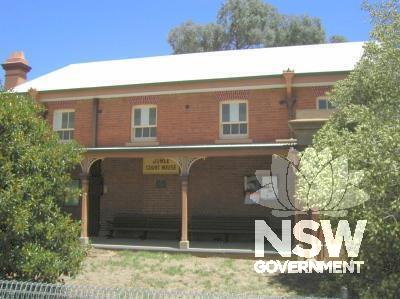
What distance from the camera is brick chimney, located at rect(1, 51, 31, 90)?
84.9 feet

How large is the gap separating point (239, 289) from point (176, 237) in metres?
8.61

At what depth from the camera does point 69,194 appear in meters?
8.49

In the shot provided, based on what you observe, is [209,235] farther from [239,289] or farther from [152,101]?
[239,289]

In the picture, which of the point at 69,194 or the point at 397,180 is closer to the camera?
the point at 397,180

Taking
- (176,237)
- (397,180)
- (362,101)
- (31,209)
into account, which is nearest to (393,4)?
(362,101)

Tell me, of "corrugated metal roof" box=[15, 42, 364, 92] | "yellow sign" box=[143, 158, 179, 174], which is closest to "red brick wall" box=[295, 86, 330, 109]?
"corrugated metal roof" box=[15, 42, 364, 92]

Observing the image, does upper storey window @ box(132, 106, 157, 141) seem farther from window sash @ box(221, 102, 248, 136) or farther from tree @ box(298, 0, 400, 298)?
tree @ box(298, 0, 400, 298)

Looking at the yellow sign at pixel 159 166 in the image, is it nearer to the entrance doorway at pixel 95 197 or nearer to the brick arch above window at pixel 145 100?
the entrance doorway at pixel 95 197

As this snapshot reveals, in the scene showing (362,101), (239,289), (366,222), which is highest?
(362,101)

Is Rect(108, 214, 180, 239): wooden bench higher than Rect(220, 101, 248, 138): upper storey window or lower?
lower

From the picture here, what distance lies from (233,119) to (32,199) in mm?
12443

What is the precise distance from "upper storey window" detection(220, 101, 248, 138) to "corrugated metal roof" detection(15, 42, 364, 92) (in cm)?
112

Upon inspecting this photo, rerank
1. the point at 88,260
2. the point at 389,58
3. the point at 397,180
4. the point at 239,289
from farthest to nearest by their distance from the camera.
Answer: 1. the point at 88,260
2. the point at 239,289
3. the point at 389,58
4. the point at 397,180

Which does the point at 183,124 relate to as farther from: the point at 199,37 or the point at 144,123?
the point at 199,37
